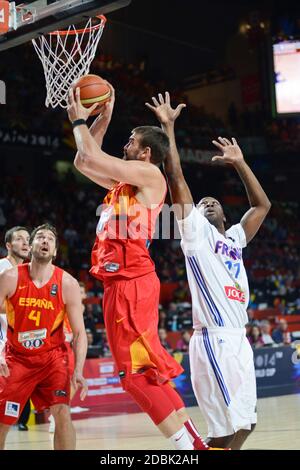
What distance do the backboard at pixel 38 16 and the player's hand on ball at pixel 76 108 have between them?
217cm

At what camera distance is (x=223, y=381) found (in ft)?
15.6

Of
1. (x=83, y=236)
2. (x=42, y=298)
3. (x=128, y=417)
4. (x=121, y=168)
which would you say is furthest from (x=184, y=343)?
(x=121, y=168)

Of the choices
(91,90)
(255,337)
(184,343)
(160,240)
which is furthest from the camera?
(160,240)

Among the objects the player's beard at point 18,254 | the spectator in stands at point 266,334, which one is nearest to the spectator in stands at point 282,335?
the spectator in stands at point 266,334

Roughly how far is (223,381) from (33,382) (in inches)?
51.5

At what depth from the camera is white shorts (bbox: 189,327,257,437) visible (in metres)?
4.73

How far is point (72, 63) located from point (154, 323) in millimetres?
3989

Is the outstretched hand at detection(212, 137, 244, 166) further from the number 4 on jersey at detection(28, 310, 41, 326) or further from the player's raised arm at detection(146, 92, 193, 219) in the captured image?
the number 4 on jersey at detection(28, 310, 41, 326)

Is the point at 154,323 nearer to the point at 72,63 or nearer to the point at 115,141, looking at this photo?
the point at 72,63

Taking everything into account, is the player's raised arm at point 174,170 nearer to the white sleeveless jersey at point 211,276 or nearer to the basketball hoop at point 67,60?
the white sleeveless jersey at point 211,276

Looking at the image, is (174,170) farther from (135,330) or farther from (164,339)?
(164,339)

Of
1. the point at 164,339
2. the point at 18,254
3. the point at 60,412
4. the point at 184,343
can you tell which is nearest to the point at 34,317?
the point at 60,412

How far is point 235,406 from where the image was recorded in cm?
475

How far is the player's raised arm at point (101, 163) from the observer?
4387 millimetres
